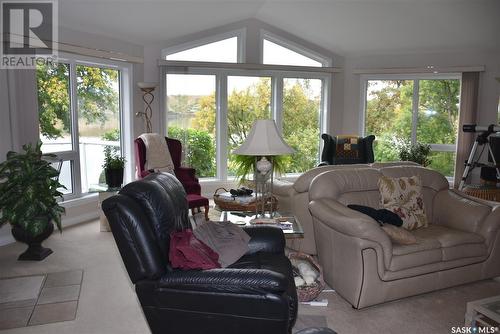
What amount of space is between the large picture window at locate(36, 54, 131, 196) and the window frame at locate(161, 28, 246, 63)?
83 cm

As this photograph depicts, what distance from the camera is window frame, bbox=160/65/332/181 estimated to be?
6082 mm

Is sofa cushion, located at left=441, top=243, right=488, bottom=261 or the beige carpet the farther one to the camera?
sofa cushion, located at left=441, top=243, right=488, bottom=261

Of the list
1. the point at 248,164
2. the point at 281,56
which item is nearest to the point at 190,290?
the point at 248,164

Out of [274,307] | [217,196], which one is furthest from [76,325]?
[217,196]

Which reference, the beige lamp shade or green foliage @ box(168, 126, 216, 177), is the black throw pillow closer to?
the beige lamp shade

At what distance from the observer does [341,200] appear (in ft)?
11.1

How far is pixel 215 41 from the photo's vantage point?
20.8 ft

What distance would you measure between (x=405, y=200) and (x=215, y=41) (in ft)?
13.6

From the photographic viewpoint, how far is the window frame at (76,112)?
4875 millimetres

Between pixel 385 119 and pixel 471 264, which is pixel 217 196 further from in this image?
pixel 385 119

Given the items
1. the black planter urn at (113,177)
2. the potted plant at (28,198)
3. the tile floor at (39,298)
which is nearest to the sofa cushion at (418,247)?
the tile floor at (39,298)

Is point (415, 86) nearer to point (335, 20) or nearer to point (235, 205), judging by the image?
point (335, 20)

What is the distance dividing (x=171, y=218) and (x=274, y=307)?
753 mm

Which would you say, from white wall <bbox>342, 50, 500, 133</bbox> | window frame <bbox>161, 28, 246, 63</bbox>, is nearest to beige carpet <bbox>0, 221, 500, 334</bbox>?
window frame <bbox>161, 28, 246, 63</bbox>
